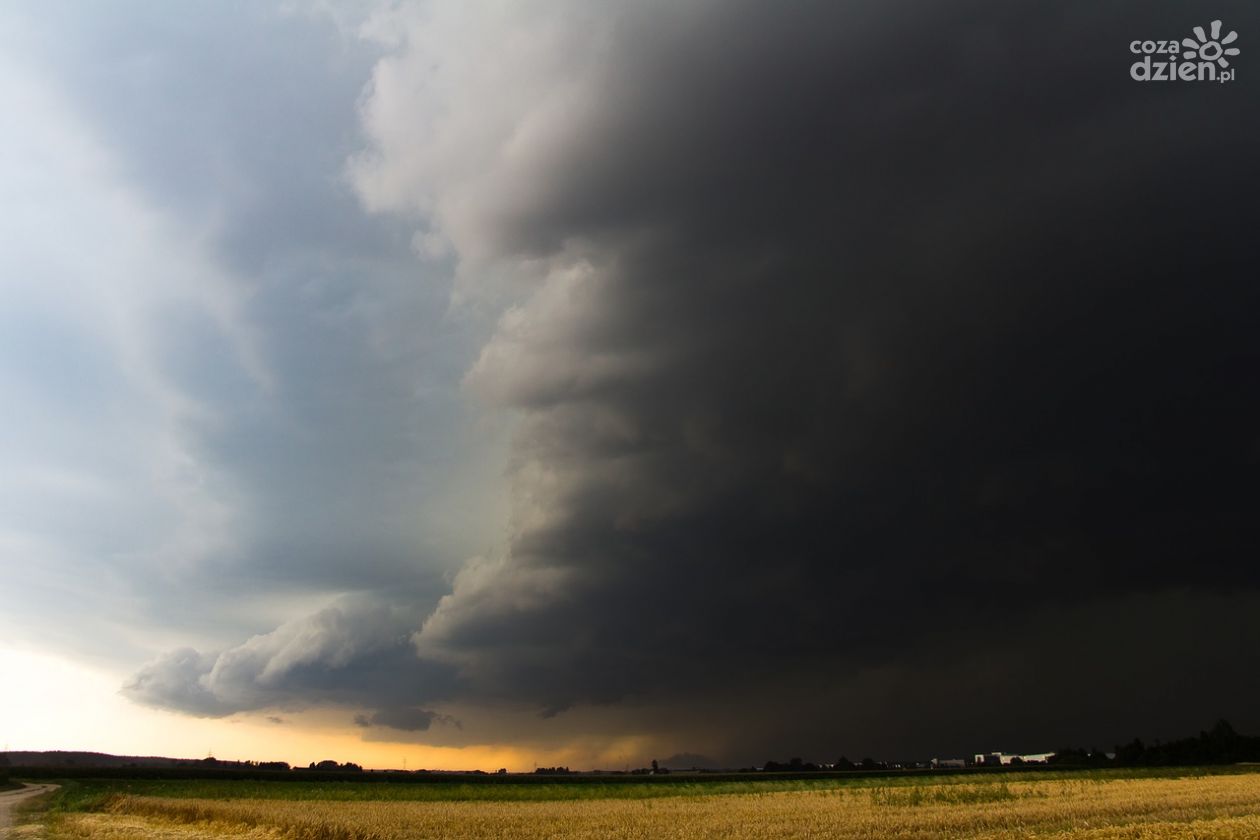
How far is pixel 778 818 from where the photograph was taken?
49.4 metres

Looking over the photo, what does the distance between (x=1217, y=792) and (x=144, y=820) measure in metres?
74.0

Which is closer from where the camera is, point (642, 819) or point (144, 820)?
point (642, 819)

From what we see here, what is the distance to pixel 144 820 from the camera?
58.3 meters

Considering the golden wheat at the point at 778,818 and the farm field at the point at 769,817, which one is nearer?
the golden wheat at the point at 778,818

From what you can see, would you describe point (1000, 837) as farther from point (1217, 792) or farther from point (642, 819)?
point (1217, 792)

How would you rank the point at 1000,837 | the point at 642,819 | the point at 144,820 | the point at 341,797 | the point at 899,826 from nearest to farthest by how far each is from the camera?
the point at 1000,837
the point at 899,826
the point at 642,819
the point at 144,820
the point at 341,797

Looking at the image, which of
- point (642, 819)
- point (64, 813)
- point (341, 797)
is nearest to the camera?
point (642, 819)

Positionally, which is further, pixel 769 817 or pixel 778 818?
pixel 769 817

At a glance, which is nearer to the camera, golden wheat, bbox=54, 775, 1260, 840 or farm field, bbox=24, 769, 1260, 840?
golden wheat, bbox=54, 775, 1260, 840

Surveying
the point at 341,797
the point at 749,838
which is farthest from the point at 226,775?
the point at 749,838

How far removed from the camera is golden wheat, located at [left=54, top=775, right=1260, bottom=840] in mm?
40812

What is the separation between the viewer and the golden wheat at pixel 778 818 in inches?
1607

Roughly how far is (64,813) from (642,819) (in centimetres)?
4700

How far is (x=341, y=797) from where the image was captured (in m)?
85.7
